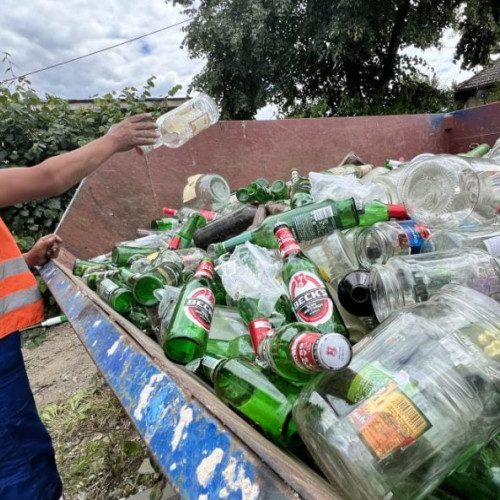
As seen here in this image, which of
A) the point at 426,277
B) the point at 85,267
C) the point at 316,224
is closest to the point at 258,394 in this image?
the point at 426,277

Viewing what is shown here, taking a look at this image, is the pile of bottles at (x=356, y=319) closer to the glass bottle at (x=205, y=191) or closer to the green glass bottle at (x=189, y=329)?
the green glass bottle at (x=189, y=329)

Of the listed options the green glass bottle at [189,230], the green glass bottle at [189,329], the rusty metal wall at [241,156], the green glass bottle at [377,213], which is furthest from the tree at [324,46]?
the green glass bottle at [189,329]

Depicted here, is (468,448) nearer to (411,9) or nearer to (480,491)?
(480,491)

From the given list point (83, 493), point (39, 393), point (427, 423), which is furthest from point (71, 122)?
point (427, 423)

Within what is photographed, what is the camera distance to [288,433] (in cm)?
66

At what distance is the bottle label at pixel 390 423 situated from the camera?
0.47 m

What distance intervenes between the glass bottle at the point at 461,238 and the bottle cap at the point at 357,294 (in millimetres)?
328

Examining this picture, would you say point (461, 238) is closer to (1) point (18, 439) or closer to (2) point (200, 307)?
(2) point (200, 307)

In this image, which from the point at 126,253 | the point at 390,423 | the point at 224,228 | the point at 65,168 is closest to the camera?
the point at 390,423

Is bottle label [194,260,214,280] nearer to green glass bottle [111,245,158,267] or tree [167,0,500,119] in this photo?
green glass bottle [111,245,158,267]

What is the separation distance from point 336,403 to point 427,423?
0.12 m

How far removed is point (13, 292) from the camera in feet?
4.73

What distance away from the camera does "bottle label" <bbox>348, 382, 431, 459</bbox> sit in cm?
47

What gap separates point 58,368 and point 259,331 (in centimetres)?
281
